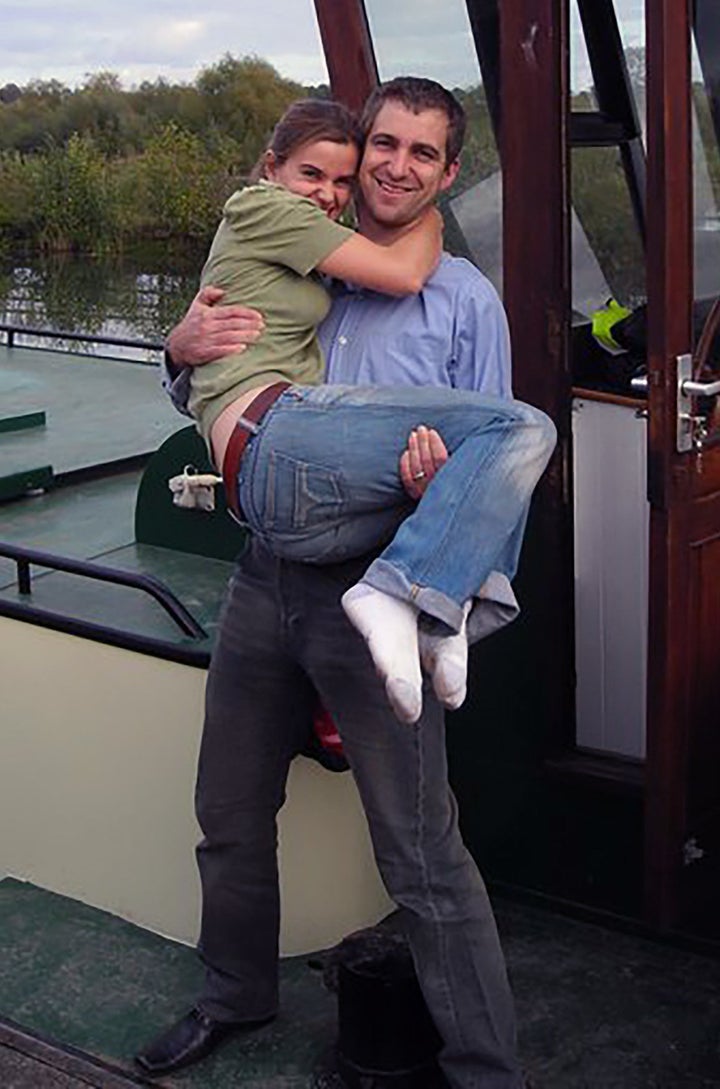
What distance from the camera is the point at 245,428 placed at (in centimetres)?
250

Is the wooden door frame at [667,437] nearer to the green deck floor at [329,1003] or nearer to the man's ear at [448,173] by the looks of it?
the green deck floor at [329,1003]

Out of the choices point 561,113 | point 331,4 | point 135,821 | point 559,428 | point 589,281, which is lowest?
point 135,821

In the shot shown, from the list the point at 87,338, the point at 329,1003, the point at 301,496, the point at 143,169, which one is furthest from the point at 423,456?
the point at 143,169

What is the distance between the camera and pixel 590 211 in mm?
3396

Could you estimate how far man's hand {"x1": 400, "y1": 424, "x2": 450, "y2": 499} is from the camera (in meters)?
2.41

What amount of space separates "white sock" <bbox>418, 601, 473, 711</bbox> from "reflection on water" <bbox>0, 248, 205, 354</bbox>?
529 inches

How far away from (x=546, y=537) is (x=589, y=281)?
1.85 feet

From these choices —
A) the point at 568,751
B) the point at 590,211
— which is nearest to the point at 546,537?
the point at 568,751

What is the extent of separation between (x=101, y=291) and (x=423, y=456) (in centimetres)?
1944

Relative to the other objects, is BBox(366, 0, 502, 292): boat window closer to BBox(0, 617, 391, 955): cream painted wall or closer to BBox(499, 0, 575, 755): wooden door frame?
BBox(499, 0, 575, 755): wooden door frame

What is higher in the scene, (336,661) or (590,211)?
(590,211)

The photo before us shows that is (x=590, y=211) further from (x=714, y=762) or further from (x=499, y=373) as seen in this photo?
(x=714, y=762)

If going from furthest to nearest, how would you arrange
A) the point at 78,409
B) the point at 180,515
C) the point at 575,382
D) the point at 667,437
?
1. the point at 78,409
2. the point at 180,515
3. the point at 575,382
4. the point at 667,437

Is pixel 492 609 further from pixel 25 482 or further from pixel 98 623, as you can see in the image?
pixel 25 482
